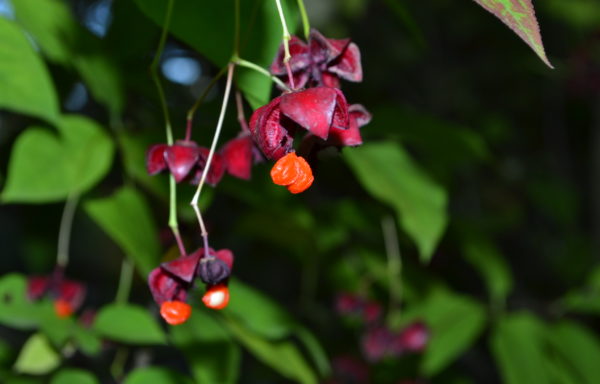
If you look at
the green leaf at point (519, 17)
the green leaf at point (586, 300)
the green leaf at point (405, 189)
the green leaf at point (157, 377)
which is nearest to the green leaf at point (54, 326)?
the green leaf at point (157, 377)

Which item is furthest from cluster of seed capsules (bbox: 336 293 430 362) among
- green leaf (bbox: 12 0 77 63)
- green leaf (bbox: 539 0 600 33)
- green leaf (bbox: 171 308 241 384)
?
green leaf (bbox: 539 0 600 33)

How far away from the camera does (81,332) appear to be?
1.01 metres

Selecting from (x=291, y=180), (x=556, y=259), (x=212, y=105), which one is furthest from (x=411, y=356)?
(x=556, y=259)

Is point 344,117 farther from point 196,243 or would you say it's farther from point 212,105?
point 196,243

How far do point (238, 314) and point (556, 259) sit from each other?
1959 mm

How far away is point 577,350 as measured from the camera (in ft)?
4.77

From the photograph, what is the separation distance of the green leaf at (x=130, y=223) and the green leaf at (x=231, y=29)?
0.35 m

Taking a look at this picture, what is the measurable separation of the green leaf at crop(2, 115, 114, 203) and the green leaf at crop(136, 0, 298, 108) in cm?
33

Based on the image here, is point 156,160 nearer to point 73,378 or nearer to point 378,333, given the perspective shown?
point 73,378

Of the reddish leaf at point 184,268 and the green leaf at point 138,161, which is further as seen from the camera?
the green leaf at point 138,161

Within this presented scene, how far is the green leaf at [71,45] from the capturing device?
0.98m

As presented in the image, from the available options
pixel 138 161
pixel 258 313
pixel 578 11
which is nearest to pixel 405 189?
pixel 258 313

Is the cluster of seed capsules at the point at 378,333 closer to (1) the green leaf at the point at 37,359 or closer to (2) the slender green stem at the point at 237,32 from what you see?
(1) the green leaf at the point at 37,359

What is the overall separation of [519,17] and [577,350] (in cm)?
117
